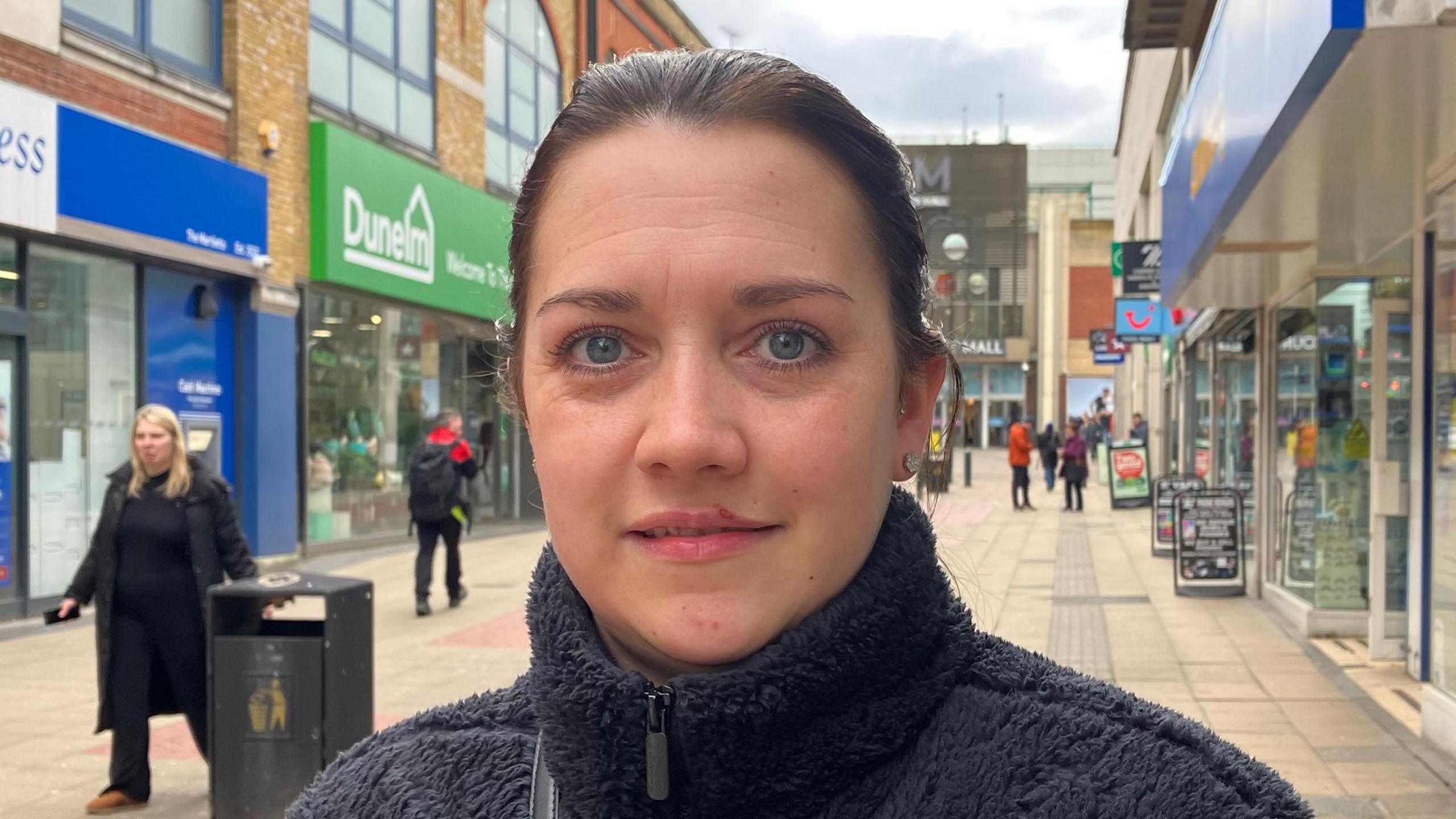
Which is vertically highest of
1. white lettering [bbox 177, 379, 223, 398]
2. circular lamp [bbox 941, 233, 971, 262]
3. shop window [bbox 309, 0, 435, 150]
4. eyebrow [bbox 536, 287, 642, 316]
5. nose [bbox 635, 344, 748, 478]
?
shop window [bbox 309, 0, 435, 150]

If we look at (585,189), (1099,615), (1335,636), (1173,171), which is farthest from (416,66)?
(585,189)

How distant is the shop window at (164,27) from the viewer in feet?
35.4

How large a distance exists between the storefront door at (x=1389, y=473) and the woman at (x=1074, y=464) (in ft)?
49.5

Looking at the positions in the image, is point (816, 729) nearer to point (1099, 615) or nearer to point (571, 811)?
point (571, 811)

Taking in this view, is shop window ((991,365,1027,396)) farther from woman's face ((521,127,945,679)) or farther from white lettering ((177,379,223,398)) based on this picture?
woman's face ((521,127,945,679))

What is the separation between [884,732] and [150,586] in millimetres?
5525

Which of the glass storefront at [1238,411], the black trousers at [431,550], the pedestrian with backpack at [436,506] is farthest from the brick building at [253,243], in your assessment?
the glass storefront at [1238,411]

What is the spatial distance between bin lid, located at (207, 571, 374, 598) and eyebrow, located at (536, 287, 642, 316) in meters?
4.35

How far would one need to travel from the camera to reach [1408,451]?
7992 mm

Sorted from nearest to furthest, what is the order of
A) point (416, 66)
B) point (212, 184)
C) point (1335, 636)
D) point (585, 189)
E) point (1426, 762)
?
point (585, 189) < point (1426, 762) < point (1335, 636) < point (212, 184) < point (416, 66)

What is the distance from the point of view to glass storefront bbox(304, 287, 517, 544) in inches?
576

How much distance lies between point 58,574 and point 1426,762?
33.9 ft

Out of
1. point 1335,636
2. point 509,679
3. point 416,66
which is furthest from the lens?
point 416,66

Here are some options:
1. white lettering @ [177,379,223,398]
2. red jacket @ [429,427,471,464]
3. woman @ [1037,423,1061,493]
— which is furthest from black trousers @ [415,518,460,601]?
woman @ [1037,423,1061,493]
